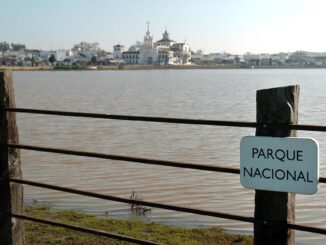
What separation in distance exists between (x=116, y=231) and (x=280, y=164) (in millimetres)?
4506

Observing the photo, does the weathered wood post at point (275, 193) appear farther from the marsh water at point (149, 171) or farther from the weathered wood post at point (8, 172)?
the marsh water at point (149, 171)

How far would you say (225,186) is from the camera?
11.2 metres

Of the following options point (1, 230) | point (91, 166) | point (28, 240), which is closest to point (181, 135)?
point (91, 166)

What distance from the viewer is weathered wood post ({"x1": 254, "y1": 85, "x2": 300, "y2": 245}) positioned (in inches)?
131

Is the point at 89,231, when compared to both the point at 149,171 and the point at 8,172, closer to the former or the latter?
the point at 8,172

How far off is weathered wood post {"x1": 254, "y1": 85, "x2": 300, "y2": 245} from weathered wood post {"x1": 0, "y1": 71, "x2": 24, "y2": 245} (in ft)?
7.80

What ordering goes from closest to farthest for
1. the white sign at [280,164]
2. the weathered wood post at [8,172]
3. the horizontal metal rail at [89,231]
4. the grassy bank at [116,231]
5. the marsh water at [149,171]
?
the white sign at [280,164]
the horizontal metal rail at [89,231]
the weathered wood post at [8,172]
the grassy bank at [116,231]
the marsh water at [149,171]

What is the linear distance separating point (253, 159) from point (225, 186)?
7897 millimetres

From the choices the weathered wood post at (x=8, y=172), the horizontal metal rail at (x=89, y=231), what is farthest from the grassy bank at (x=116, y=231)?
the horizontal metal rail at (x=89, y=231)

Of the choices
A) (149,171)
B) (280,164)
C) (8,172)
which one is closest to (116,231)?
(8,172)

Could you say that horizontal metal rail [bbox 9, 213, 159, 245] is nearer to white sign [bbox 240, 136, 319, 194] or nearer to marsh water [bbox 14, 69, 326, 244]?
white sign [bbox 240, 136, 319, 194]

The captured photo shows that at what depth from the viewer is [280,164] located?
130 inches

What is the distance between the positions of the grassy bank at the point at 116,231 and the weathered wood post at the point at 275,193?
312cm

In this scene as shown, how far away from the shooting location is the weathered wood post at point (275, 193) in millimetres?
3318
